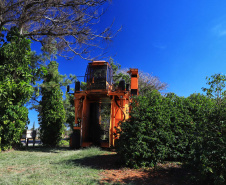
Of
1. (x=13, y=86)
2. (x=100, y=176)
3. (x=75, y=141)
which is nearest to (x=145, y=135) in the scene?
(x=100, y=176)

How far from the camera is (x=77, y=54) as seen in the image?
1085cm

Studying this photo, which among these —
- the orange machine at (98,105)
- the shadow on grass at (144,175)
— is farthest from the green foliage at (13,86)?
the shadow on grass at (144,175)

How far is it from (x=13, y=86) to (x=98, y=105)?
19.7ft

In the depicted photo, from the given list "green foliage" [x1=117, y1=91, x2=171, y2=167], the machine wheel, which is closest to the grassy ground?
"green foliage" [x1=117, y1=91, x2=171, y2=167]

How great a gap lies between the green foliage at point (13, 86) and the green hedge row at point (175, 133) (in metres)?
7.07

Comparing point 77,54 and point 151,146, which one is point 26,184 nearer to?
point 151,146

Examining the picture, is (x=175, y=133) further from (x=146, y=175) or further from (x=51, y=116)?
(x=51, y=116)

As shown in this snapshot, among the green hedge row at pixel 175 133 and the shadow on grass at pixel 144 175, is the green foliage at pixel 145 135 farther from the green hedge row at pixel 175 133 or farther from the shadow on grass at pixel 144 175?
the shadow on grass at pixel 144 175

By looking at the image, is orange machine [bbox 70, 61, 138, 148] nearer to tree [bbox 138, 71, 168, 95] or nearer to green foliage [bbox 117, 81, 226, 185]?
green foliage [bbox 117, 81, 226, 185]

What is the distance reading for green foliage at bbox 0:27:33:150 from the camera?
996 centimetres

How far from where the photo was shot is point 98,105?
1376 centimetres

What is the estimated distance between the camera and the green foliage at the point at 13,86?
32.7ft

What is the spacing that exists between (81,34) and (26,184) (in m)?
8.13

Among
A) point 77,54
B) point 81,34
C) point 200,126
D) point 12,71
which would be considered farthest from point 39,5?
point 200,126
